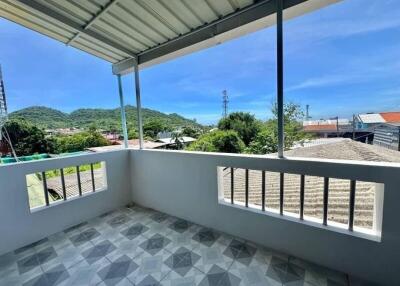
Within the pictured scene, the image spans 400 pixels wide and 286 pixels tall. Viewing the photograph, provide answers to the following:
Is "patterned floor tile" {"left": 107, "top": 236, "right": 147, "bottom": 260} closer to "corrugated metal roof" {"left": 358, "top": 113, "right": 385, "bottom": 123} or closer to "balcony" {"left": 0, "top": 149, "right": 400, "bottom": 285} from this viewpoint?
"balcony" {"left": 0, "top": 149, "right": 400, "bottom": 285}

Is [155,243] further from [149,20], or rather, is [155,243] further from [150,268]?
[149,20]

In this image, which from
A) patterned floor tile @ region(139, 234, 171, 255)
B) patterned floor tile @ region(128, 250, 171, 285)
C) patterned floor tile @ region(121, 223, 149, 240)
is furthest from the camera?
patterned floor tile @ region(121, 223, 149, 240)

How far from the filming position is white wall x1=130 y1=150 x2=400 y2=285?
1.49 meters

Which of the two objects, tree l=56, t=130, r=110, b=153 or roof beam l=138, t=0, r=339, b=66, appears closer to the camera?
roof beam l=138, t=0, r=339, b=66

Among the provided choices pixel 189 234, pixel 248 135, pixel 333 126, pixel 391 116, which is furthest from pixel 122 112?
pixel 248 135

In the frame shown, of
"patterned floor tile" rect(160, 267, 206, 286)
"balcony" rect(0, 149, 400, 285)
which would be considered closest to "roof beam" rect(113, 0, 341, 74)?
"balcony" rect(0, 149, 400, 285)

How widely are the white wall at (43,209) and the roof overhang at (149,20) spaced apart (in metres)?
1.64

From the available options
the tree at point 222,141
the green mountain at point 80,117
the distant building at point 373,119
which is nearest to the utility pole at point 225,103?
the tree at point 222,141

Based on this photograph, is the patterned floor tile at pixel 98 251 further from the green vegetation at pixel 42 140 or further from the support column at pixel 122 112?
the support column at pixel 122 112

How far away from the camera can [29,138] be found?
3.32 m

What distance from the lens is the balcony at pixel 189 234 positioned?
162 cm

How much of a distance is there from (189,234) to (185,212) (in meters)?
0.39

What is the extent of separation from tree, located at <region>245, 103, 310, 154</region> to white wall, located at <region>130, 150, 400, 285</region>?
2094mm

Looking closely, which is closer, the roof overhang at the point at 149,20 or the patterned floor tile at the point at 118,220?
the roof overhang at the point at 149,20
